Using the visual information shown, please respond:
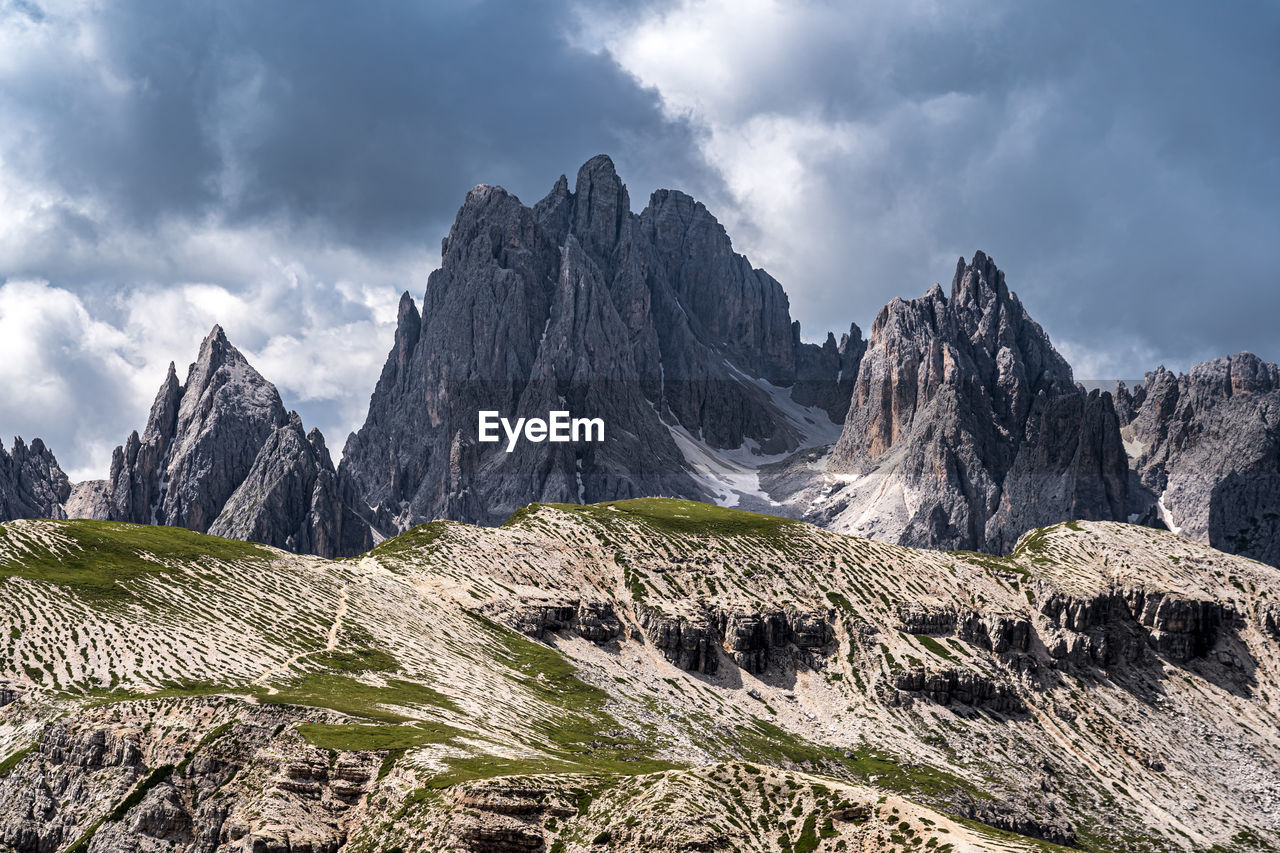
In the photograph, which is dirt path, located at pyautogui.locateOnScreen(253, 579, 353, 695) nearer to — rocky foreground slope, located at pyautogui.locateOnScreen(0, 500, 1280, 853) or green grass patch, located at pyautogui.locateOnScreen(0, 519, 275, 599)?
rocky foreground slope, located at pyautogui.locateOnScreen(0, 500, 1280, 853)

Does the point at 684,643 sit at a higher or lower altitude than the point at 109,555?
lower

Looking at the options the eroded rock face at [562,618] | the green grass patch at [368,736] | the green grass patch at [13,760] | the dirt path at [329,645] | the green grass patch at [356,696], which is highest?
the eroded rock face at [562,618]

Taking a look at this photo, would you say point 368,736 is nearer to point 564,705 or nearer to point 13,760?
point 13,760

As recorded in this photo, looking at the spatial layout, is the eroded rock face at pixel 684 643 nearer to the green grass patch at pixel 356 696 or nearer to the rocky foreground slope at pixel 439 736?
the rocky foreground slope at pixel 439 736

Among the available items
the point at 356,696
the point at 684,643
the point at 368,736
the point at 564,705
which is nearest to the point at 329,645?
the point at 356,696

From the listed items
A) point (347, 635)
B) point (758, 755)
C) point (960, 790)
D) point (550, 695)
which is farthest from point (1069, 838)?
point (347, 635)

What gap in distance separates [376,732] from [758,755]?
7982 centimetres

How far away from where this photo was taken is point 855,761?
575 feet

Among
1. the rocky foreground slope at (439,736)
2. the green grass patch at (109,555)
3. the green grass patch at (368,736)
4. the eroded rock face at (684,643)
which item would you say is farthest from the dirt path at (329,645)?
the eroded rock face at (684,643)

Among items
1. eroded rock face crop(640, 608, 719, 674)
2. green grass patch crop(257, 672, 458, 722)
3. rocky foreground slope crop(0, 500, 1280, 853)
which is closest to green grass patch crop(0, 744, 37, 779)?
rocky foreground slope crop(0, 500, 1280, 853)

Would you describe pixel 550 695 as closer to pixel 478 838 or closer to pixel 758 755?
pixel 758 755

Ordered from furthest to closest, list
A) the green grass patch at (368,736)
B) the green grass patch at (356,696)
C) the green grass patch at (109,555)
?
Answer: 1. the green grass patch at (109,555)
2. the green grass patch at (356,696)
3. the green grass patch at (368,736)

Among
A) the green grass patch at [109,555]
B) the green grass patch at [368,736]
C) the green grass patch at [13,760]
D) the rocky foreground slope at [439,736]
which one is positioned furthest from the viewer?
the green grass patch at [109,555]

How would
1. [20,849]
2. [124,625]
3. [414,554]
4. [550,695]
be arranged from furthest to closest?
[414,554], [550,695], [124,625], [20,849]
